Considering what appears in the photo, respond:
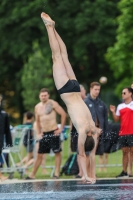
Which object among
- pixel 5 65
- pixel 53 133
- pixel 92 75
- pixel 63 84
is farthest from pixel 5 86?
pixel 63 84

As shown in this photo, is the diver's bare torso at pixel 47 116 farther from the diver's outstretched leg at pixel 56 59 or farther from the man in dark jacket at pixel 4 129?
the diver's outstretched leg at pixel 56 59

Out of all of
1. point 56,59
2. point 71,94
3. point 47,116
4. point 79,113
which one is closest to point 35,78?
point 47,116

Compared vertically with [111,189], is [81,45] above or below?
above

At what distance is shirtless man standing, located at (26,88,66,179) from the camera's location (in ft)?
58.5

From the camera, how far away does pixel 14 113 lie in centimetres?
5197

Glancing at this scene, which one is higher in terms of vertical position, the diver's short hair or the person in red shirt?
the person in red shirt

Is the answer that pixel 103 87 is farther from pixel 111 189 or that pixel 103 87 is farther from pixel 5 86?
pixel 111 189

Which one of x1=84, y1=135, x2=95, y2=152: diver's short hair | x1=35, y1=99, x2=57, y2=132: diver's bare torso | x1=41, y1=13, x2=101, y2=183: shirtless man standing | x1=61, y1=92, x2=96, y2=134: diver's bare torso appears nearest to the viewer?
x1=84, y1=135, x2=95, y2=152: diver's short hair

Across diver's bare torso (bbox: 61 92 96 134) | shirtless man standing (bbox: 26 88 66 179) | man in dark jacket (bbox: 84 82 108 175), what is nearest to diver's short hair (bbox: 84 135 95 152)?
diver's bare torso (bbox: 61 92 96 134)

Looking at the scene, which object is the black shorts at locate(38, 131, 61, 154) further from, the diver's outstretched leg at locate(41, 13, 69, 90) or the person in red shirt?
the diver's outstretched leg at locate(41, 13, 69, 90)

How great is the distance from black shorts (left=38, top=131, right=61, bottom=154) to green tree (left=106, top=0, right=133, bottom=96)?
1372 centimetres

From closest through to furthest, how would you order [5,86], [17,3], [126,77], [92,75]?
[126,77] → [17,3] → [92,75] → [5,86]

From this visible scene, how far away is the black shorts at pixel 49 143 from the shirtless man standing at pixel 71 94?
351 cm

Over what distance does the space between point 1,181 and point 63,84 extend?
3.29 m
